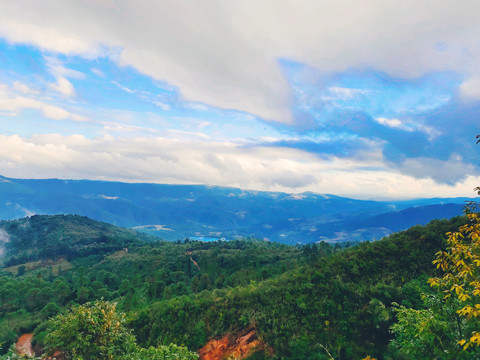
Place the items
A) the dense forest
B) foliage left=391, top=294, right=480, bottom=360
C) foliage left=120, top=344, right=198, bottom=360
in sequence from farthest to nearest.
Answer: the dense forest
foliage left=120, top=344, right=198, bottom=360
foliage left=391, top=294, right=480, bottom=360

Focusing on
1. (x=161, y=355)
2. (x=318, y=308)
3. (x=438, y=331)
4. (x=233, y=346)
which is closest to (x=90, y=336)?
(x=161, y=355)

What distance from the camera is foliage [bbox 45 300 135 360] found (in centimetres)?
2172

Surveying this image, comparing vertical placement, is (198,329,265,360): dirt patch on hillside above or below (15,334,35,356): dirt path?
above

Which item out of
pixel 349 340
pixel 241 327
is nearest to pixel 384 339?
pixel 349 340

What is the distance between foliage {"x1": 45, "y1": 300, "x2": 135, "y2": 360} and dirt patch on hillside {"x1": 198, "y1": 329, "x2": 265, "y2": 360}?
20914 millimetres

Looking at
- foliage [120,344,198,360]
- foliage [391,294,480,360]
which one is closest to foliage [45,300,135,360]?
foliage [120,344,198,360]

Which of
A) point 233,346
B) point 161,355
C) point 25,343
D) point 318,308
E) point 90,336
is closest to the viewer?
point 90,336

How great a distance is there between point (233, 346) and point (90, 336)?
25071 millimetres

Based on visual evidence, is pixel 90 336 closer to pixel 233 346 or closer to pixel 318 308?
pixel 233 346

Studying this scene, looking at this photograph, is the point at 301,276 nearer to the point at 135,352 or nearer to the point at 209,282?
the point at 135,352

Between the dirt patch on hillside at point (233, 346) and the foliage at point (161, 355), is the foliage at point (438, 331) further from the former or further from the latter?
the dirt patch on hillside at point (233, 346)

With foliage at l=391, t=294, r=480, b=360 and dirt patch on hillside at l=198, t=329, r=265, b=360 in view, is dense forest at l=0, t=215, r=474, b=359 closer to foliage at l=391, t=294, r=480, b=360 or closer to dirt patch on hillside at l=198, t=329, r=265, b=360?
dirt patch on hillside at l=198, t=329, r=265, b=360

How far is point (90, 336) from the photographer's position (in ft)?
71.1

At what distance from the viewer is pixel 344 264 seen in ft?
164
